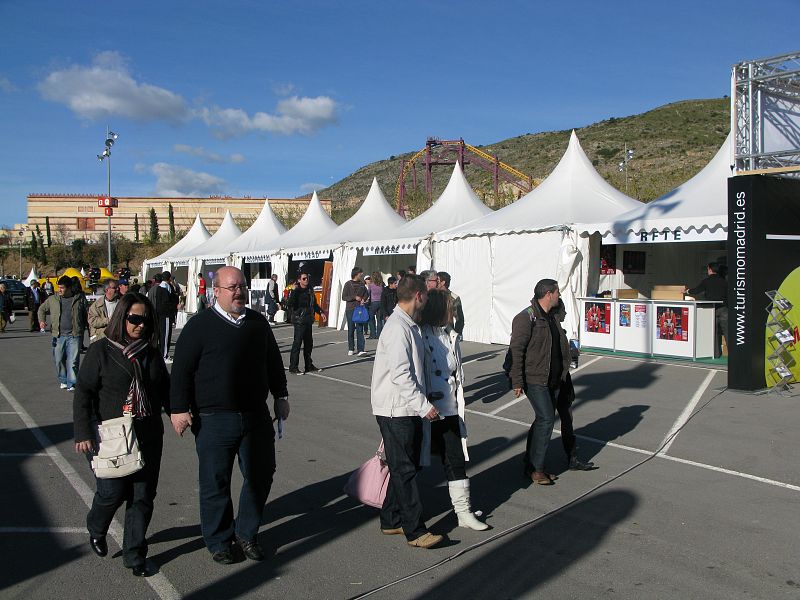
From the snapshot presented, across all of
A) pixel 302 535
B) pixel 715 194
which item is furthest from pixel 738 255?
pixel 302 535

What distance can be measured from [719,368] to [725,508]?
7.74m

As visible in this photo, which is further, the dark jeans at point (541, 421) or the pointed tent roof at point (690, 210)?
the pointed tent roof at point (690, 210)

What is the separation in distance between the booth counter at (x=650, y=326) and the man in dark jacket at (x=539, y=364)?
27.1ft

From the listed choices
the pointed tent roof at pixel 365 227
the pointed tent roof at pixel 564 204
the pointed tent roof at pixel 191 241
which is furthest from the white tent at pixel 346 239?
the pointed tent roof at pixel 191 241

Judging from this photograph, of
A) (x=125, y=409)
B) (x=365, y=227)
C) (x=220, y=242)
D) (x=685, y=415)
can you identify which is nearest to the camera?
(x=125, y=409)

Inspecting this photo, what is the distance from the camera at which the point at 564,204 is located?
1664 cm

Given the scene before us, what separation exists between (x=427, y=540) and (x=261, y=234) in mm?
26999

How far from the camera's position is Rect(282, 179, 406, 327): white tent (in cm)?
2258

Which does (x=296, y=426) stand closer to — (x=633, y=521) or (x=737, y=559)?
(x=633, y=521)

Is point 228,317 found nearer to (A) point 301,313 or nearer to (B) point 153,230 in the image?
(A) point 301,313

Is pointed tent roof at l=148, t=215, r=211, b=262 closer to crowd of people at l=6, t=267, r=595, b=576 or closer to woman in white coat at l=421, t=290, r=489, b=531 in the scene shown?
woman in white coat at l=421, t=290, r=489, b=531

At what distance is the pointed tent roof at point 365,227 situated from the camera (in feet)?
76.1

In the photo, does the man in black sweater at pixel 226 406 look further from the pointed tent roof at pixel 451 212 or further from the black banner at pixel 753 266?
the pointed tent roof at pixel 451 212

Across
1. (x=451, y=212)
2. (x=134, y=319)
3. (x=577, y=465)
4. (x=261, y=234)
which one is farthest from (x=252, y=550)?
(x=261, y=234)
